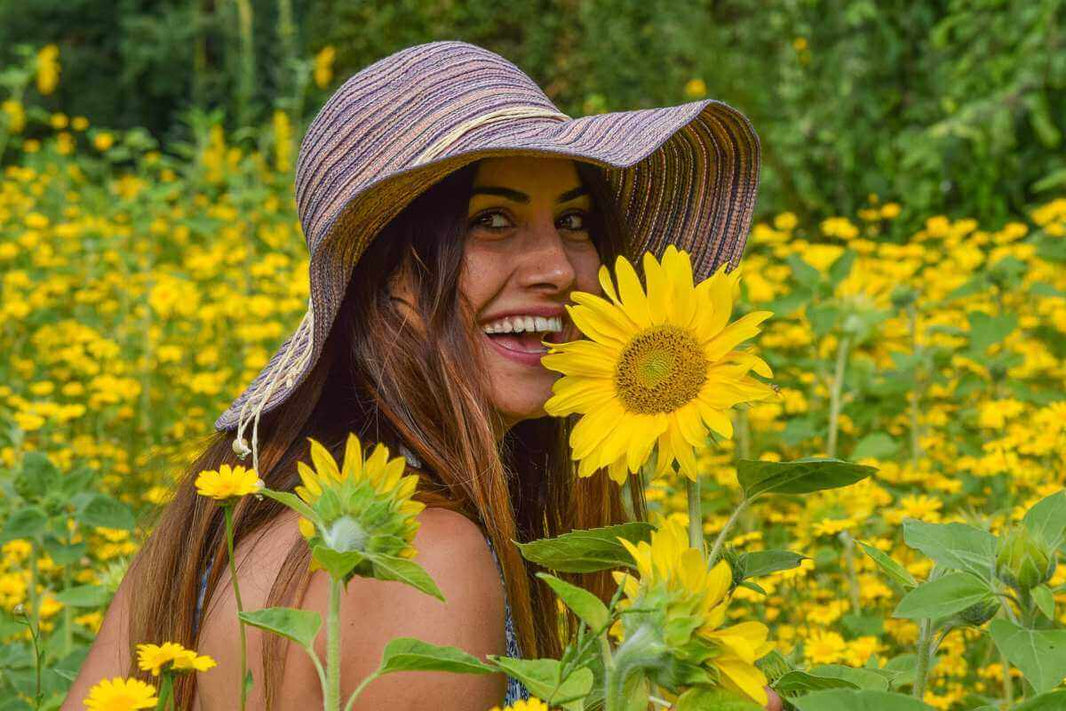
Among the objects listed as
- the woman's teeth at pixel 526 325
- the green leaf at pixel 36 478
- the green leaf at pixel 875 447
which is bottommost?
the green leaf at pixel 875 447

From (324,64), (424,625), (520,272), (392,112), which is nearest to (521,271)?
(520,272)

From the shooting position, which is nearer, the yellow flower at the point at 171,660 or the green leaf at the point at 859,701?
the green leaf at the point at 859,701

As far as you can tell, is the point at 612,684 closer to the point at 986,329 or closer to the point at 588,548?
the point at 588,548

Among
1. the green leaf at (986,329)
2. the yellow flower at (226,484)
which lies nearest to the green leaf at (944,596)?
the yellow flower at (226,484)

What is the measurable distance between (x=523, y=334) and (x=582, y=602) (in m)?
0.69

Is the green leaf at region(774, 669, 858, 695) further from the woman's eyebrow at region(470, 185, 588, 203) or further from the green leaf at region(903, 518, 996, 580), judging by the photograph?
the woman's eyebrow at region(470, 185, 588, 203)

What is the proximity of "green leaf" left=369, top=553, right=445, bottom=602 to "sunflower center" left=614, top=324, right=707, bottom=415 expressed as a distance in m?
0.24

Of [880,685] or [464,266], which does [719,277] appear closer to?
[880,685]

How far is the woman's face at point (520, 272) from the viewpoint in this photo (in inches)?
60.0

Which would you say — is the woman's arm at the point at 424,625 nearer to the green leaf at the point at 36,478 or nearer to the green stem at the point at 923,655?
the green stem at the point at 923,655

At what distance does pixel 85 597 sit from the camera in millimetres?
1830

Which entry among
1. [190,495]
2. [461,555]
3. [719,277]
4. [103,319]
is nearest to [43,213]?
[103,319]

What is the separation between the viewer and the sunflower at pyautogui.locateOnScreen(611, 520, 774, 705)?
2.87 feet

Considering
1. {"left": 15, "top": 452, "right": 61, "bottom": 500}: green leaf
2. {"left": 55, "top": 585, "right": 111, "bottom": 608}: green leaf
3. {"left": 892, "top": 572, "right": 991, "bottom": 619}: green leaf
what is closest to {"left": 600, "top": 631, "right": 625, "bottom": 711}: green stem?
{"left": 892, "top": 572, "right": 991, "bottom": 619}: green leaf
